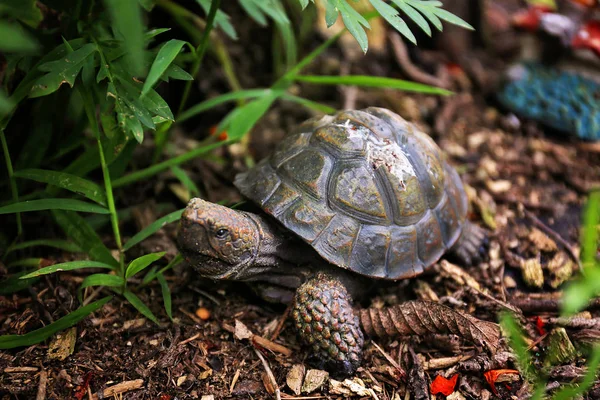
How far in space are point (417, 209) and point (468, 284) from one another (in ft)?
2.05

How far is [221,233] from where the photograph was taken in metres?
2.52

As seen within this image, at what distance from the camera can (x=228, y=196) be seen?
3.62 metres

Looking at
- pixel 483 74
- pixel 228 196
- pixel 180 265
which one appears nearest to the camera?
pixel 180 265

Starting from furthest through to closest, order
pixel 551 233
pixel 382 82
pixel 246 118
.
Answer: pixel 551 233
pixel 246 118
pixel 382 82

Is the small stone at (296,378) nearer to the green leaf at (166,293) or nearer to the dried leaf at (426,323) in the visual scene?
the dried leaf at (426,323)

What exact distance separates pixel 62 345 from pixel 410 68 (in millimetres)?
4087

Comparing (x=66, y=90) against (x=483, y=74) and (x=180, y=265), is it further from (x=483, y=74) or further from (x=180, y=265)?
(x=483, y=74)

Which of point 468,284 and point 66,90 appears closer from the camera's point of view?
point 66,90

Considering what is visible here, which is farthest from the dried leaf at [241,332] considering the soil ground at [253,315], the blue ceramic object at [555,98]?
the blue ceramic object at [555,98]

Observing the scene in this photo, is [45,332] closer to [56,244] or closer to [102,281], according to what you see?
[102,281]

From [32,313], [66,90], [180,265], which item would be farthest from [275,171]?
[32,313]

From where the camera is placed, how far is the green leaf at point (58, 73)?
88.0 inches

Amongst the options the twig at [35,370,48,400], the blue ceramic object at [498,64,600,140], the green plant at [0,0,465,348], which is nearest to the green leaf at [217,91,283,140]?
the green plant at [0,0,465,348]

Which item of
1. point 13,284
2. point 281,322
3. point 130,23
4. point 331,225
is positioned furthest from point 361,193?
point 13,284
